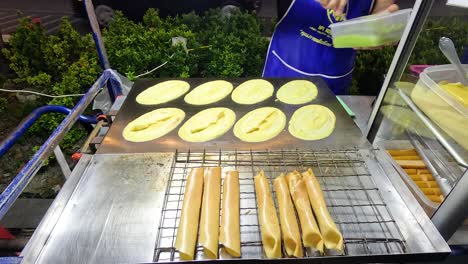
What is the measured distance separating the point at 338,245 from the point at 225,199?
0.60 meters

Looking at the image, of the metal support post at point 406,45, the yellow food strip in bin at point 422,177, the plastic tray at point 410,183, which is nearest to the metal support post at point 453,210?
the plastic tray at point 410,183

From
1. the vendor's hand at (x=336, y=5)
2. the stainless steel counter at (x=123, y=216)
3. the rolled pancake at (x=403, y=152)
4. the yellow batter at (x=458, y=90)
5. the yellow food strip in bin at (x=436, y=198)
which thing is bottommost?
the yellow food strip in bin at (x=436, y=198)

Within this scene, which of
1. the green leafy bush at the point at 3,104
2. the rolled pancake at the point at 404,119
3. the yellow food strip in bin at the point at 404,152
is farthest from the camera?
the green leafy bush at the point at 3,104

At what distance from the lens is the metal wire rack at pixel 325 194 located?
1.42 metres

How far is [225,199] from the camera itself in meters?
1.61

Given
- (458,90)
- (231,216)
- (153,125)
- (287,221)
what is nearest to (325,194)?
(287,221)

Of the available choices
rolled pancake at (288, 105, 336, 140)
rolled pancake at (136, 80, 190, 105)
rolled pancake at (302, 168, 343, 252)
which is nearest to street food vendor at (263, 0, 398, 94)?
rolled pancake at (288, 105, 336, 140)

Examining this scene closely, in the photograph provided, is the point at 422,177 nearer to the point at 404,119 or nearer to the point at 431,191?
the point at 431,191

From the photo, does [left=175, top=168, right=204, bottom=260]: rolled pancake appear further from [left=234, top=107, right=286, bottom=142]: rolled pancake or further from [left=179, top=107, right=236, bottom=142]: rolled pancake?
[left=234, top=107, right=286, bottom=142]: rolled pancake

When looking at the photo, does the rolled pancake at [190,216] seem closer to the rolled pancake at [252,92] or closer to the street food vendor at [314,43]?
the rolled pancake at [252,92]

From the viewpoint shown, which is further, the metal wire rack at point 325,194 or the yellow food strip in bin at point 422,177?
the yellow food strip in bin at point 422,177

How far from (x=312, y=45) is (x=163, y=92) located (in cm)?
165

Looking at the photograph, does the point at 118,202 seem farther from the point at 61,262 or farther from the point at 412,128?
the point at 412,128

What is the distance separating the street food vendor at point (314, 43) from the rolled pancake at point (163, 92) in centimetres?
125
